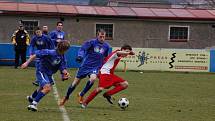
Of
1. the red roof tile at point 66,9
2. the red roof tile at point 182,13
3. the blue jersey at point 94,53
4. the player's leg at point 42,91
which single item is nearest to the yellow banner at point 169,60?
the red roof tile at point 66,9

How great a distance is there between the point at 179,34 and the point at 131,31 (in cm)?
351

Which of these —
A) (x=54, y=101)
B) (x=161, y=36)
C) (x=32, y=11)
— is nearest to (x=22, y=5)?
(x=32, y=11)

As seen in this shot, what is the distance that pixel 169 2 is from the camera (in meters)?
54.4

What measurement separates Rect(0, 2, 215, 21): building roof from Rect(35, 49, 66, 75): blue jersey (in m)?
24.8

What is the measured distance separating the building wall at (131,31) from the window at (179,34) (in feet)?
0.82

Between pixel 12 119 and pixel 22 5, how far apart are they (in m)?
29.5

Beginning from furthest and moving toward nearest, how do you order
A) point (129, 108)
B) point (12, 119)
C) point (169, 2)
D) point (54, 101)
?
point (169, 2) → point (54, 101) → point (129, 108) → point (12, 119)

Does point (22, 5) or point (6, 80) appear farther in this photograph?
point (22, 5)

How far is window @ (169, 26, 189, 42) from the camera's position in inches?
1576

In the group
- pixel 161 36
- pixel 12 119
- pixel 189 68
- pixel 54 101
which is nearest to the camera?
pixel 12 119

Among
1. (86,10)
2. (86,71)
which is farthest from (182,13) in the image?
(86,71)

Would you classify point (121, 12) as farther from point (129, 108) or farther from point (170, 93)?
point (129, 108)

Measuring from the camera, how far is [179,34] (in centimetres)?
4031

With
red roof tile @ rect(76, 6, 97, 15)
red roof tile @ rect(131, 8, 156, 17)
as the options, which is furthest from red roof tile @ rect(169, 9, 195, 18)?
red roof tile @ rect(76, 6, 97, 15)
